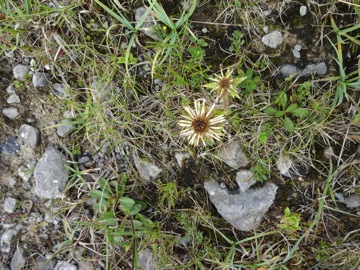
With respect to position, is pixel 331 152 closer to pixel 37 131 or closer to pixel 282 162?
pixel 282 162

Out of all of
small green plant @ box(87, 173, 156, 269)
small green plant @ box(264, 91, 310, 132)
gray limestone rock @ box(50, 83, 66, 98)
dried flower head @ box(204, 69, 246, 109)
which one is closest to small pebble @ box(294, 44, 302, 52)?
small green plant @ box(264, 91, 310, 132)

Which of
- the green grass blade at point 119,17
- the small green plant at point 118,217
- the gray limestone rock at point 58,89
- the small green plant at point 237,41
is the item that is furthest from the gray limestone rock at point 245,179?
the gray limestone rock at point 58,89

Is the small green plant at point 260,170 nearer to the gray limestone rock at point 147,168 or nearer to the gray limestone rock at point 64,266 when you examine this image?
the gray limestone rock at point 147,168

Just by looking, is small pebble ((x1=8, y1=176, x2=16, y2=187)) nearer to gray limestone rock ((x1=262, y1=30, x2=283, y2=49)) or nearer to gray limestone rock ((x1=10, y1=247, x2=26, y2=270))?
gray limestone rock ((x1=10, y1=247, x2=26, y2=270))

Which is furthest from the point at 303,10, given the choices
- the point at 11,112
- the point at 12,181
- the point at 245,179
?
the point at 12,181

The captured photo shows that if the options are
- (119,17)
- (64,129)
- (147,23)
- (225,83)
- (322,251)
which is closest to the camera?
(225,83)

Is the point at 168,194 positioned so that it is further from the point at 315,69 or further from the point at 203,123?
the point at 315,69

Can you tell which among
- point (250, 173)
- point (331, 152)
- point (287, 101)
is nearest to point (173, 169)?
point (250, 173)

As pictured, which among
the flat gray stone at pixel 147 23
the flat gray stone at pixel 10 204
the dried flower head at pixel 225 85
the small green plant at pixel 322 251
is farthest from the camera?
the flat gray stone at pixel 10 204
